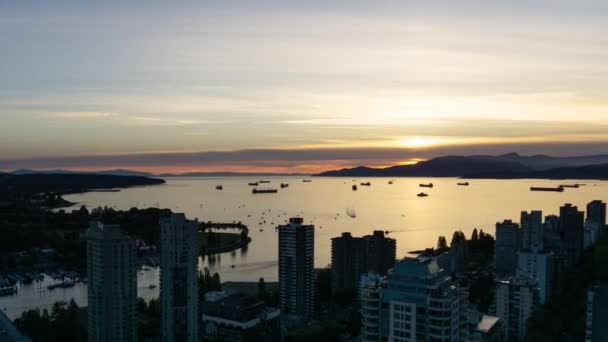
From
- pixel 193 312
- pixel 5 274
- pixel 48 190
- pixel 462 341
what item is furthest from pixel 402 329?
pixel 48 190

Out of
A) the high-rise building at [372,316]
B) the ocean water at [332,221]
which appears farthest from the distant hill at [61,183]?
the high-rise building at [372,316]

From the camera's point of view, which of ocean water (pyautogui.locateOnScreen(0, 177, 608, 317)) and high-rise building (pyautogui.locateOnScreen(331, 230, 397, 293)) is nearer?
high-rise building (pyautogui.locateOnScreen(331, 230, 397, 293))

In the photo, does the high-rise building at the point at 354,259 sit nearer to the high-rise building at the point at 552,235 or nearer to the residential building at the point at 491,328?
the residential building at the point at 491,328

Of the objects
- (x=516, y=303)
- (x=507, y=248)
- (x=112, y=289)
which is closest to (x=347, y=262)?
(x=516, y=303)

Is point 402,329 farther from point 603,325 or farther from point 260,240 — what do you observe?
point 260,240

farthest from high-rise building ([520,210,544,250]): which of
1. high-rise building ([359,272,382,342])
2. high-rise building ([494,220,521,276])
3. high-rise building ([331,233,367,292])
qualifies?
high-rise building ([359,272,382,342])

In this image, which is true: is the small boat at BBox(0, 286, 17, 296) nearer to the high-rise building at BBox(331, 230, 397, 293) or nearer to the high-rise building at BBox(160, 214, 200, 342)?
the high-rise building at BBox(160, 214, 200, 342)
